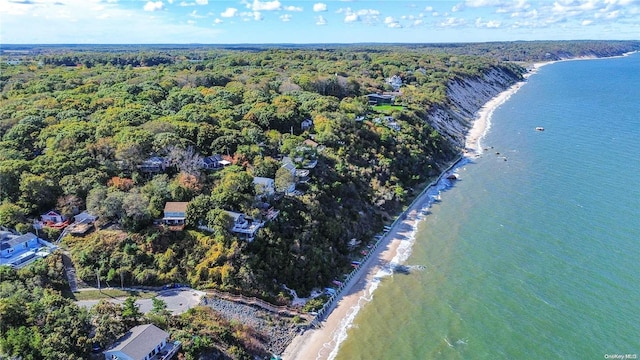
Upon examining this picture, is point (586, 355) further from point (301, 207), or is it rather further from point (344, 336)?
point (301, 207)

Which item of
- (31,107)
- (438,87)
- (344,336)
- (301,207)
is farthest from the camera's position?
(438,87)

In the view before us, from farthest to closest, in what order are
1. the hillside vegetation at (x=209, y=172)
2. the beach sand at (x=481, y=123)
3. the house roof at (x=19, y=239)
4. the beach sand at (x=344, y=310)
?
the beach sand at (x=481, y=123)
the hillside vegetation at (x=209, y=172)
the house roof at (x=19, y=239)
the beach sand at (x=344, y=310)

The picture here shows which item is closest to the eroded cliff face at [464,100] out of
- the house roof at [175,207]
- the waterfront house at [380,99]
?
the waterfront house at [380,99]

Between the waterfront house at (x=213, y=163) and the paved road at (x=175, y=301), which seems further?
the waterfront house at (x=213, y=163)

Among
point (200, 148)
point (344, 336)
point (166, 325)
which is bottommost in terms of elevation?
point (344, 336)

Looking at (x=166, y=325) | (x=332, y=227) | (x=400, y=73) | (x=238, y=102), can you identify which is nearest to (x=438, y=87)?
(x=400, y=73)

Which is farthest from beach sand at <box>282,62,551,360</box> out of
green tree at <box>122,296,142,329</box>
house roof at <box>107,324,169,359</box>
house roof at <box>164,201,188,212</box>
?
house roof at <box>164,201,188,212</box>

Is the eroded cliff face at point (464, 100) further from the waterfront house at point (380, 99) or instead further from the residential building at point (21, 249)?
the residential building at point (21, 249)
